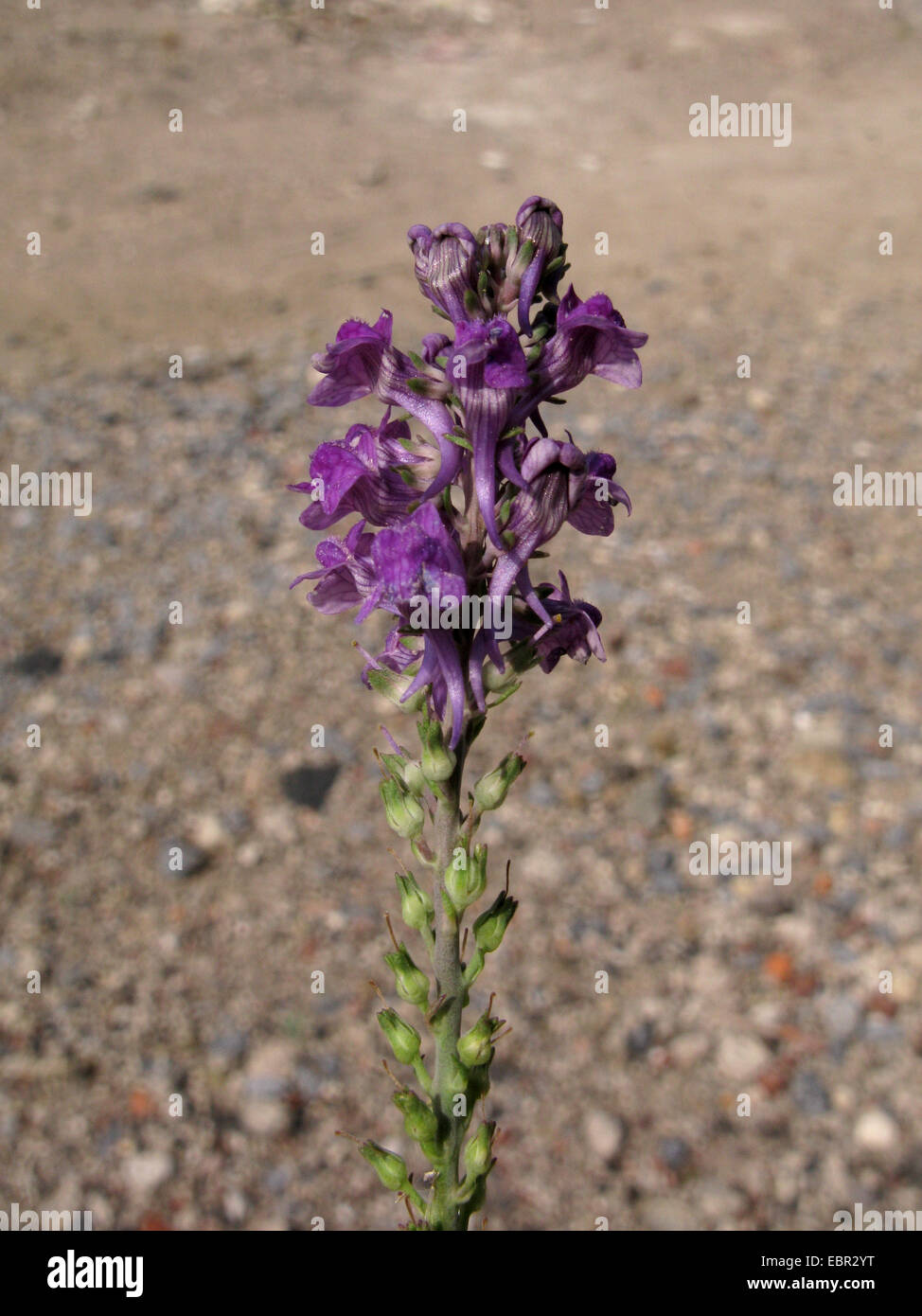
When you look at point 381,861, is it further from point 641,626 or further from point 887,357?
point 887,357

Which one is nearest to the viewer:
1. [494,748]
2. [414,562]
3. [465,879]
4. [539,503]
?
[414,562]

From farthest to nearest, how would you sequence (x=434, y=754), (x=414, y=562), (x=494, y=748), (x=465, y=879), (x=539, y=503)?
(x=494, y=748), (x=465, y=879), (x=434, y=754), (x=539, y=503), (x=414, y=562)

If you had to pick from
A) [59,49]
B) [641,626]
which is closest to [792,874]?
[641,626]

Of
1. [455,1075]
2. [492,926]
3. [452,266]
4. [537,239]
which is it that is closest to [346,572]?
[452,266]

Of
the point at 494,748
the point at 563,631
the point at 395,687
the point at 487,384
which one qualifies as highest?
the point at 487,384

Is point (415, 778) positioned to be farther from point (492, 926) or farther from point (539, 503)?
point (539, 503)

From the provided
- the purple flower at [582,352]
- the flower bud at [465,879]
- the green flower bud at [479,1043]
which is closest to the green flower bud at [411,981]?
the green flower bud at [479,1043]
